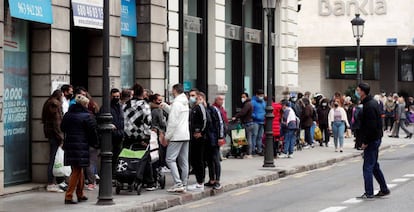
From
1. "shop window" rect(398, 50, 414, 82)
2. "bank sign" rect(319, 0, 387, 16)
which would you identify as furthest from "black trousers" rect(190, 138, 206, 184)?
"shop window" rect(398, 50, 414, 82)

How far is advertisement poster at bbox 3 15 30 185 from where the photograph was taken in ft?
51.2

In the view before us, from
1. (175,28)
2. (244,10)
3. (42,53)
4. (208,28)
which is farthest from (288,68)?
(42,53)

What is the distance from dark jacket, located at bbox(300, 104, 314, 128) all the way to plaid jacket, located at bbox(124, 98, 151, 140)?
509 inches

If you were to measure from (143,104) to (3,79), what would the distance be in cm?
249

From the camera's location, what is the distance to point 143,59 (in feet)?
67.3

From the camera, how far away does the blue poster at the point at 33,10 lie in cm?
1525

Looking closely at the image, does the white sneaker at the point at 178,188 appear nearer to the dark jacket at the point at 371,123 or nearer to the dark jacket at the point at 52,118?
the dark jacket at the point at 52,118

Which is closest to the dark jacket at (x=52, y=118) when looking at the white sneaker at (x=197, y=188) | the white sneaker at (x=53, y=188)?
the white sneaker at (x=53, y=188)

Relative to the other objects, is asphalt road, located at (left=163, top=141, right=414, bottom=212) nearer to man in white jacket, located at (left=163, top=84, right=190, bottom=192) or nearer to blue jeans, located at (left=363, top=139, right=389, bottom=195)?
blue jeans, located at (left=363, top=139, right=389, bottom=195)

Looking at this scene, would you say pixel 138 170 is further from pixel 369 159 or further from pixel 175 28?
pixel 175 28

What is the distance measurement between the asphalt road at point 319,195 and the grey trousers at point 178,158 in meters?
0.59

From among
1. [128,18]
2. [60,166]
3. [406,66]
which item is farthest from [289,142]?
[406,66]

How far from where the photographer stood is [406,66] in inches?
2479

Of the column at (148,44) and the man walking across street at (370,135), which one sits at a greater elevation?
the column at (148,44)
